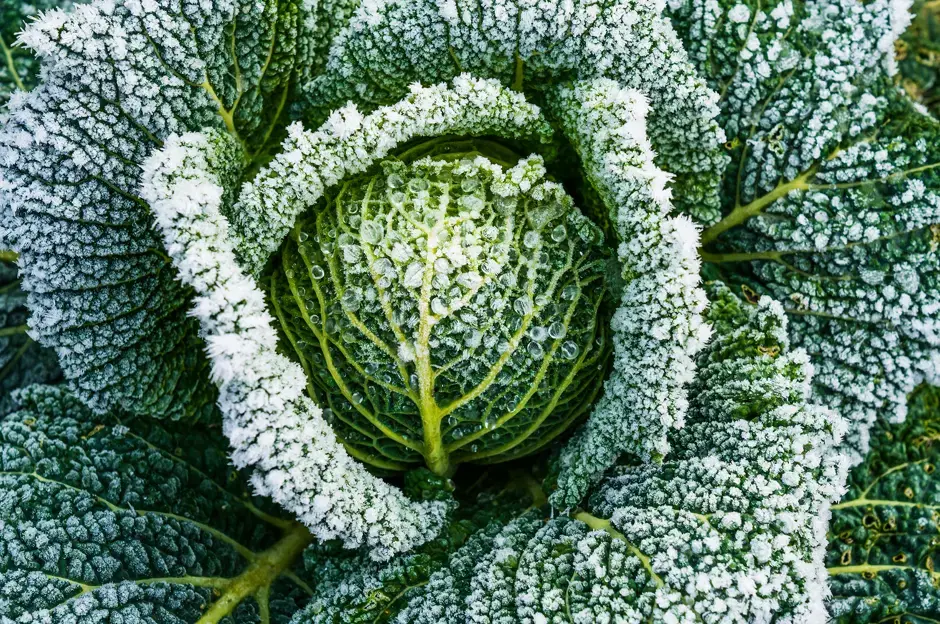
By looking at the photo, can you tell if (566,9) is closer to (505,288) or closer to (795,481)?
(505,288)

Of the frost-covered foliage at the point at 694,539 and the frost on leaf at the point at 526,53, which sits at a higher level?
the frost on leaf at the point at 526,53

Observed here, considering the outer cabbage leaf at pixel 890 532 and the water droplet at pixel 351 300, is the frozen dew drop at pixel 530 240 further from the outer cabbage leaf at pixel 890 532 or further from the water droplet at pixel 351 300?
the outer cabbage leaf at pixel 890 532

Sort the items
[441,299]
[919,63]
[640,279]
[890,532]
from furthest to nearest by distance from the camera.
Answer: [919,63] → [890,532] → [441,299] → [640,279]

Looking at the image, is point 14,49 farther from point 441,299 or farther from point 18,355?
point 441,299

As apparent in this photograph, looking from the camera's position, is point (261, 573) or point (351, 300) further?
point (261, 573)

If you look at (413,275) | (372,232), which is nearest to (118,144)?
(372,232)

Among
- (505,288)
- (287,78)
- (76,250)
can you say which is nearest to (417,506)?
(505,288)

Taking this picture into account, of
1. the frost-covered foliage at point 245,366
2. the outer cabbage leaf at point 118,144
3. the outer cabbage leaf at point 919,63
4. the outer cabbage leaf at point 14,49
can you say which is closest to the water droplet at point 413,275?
the frost-covered foliage at point 245,366

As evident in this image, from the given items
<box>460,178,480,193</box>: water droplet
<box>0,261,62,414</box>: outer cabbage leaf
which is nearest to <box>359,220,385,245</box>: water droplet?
<box>460,178,480,193</box>: water droplet

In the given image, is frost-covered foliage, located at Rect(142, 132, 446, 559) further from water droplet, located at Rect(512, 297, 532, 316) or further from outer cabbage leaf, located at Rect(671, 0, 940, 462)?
outer cabbage leaf, located at Rect(671, 0, 940, 462)
